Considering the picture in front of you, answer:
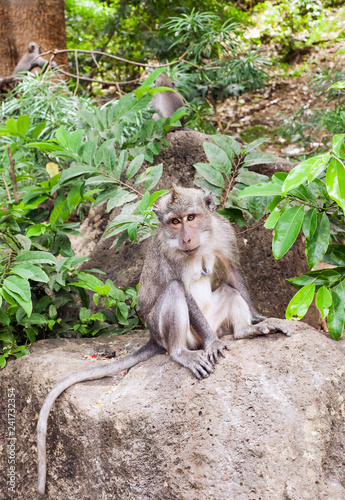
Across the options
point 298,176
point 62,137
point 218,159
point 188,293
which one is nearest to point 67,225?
point 62,137

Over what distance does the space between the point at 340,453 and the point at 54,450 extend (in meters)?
1.72

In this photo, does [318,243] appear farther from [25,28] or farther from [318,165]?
[25,28]

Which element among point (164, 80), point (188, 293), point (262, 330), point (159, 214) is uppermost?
point (164, 80)

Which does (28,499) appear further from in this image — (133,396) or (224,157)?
(224,157)

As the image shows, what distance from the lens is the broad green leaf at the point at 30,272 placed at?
342 centimetres

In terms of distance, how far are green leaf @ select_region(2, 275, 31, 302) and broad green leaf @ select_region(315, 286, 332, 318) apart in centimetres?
184

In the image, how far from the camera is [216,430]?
260 cm

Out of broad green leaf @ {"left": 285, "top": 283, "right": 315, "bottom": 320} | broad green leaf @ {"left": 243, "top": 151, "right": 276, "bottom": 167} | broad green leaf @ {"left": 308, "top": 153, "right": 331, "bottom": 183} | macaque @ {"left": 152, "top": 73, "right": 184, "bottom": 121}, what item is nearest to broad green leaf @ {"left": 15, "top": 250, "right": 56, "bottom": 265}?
broad green leaf @ {"left": 243, "top": 151, "right": 276, "bottom": 167}

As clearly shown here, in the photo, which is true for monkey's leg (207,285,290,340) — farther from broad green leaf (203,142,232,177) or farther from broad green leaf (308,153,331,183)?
broad green leaf (308,153,331,183)

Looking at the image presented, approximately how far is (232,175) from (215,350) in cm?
161

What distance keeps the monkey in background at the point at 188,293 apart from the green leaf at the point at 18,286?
614 mm

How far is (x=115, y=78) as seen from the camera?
10.6 m

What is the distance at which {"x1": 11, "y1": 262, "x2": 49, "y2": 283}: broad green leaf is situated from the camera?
3419 millimetres

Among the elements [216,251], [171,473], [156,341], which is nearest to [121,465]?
[171,473]
